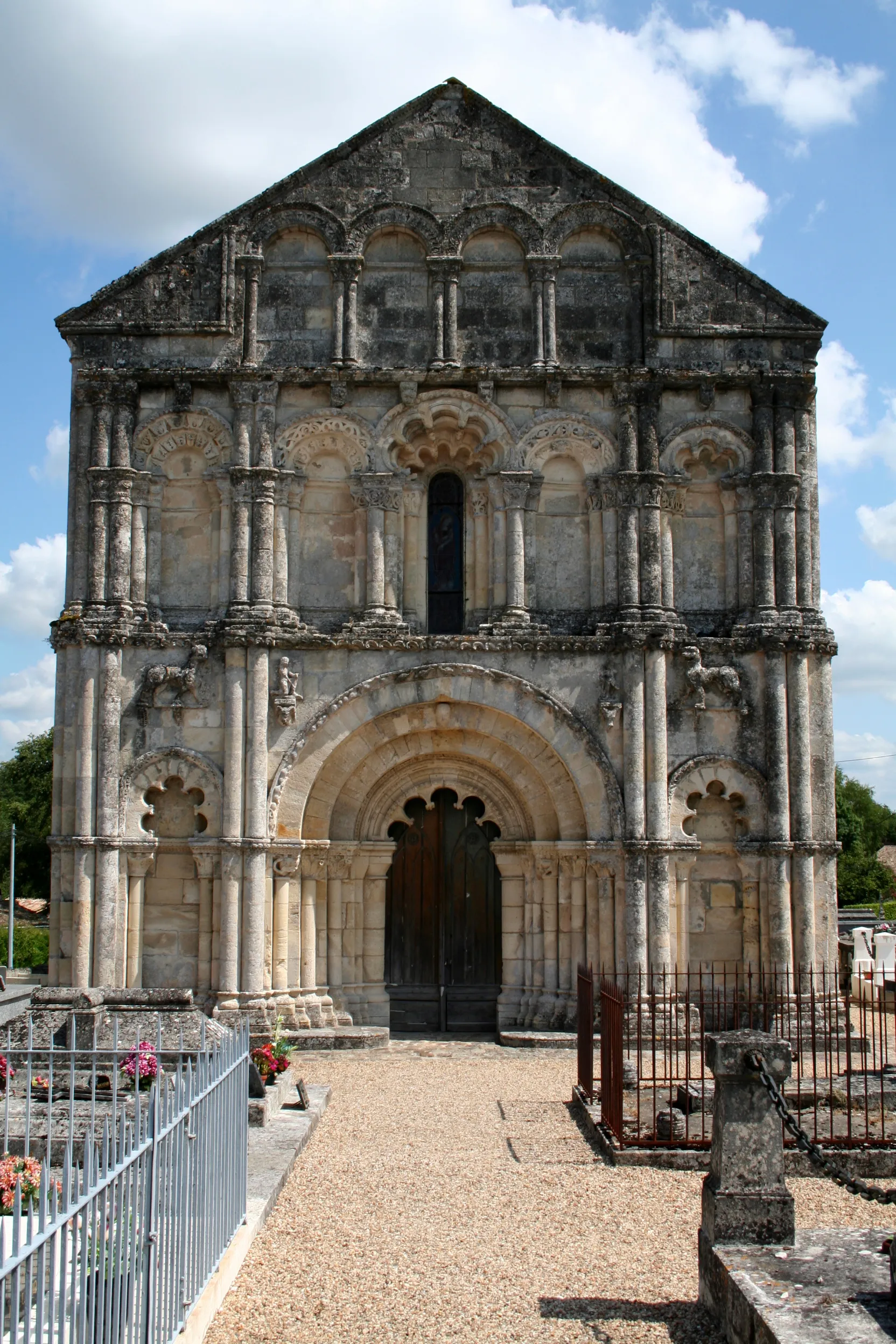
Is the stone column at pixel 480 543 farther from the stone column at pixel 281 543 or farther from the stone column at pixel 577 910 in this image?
the stone column at pixel 577 910

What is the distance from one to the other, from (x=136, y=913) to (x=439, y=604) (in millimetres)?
5420

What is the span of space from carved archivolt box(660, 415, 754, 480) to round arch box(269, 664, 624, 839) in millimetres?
3491

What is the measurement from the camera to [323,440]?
55.6 feet

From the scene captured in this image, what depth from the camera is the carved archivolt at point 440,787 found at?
16.8 metres

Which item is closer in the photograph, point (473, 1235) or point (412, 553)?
point (473, 1235)

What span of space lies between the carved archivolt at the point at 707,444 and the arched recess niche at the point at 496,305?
215 cm

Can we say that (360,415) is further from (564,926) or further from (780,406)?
(564,926)

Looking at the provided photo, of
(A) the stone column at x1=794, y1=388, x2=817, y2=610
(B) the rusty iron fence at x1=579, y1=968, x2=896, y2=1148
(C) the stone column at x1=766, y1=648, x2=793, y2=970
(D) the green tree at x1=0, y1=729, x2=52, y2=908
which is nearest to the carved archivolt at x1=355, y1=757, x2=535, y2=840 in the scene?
(B) the rusty iron fence at x1=579, y1=968, x2=896, y2=1148

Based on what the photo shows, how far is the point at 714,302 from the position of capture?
1714 centimetres

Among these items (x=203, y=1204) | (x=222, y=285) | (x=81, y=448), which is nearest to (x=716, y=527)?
(x=222, y=285)

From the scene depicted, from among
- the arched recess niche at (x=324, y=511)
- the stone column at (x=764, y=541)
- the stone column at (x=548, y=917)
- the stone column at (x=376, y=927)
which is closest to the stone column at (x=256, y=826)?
the arched recess niche at (x=324, y=511)

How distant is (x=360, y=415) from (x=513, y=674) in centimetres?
384

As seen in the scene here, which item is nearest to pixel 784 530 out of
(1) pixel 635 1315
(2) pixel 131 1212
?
(1) pixel 635 1315

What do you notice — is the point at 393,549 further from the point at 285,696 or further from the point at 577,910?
the point at 577,910
